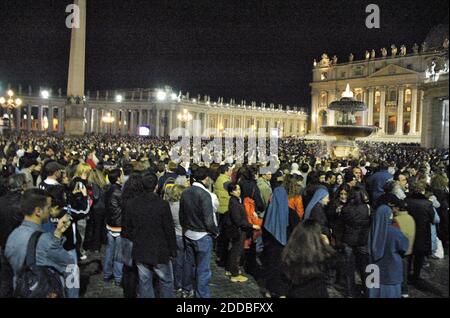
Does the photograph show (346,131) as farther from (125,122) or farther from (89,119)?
(89,119)

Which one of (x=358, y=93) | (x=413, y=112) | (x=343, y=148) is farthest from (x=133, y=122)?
(x=343, y=148)

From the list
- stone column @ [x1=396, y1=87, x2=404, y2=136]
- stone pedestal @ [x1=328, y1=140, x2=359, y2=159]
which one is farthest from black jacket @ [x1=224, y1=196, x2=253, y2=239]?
stone column @ [x1=396, y1=87, x2=404, y2=136]

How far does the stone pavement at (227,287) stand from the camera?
256 inches

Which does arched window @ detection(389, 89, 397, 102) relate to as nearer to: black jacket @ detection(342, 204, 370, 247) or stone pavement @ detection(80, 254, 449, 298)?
Answer: stone pavement @ detection(80, 254, 449, 298)

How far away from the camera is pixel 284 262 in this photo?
4.38 meters

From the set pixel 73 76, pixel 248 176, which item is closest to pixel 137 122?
pixel 73 76

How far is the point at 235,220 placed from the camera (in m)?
6.92

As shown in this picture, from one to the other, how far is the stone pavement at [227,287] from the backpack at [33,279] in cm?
200

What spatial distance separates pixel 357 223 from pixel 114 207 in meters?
3.61

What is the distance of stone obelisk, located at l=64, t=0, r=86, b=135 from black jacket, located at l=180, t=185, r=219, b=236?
24.6 metres

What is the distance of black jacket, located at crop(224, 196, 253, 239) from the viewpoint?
689 cm

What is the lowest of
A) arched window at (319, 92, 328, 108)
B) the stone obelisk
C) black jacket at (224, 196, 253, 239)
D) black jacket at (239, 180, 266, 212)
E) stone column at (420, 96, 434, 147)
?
black jacket at (224, 196, 253, 239)

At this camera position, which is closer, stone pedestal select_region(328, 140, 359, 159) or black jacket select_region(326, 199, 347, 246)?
black jacket select_region(326, 199, 347, 246)
